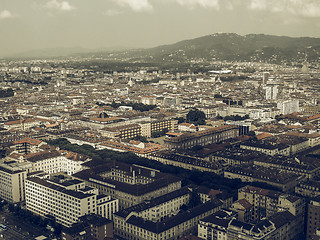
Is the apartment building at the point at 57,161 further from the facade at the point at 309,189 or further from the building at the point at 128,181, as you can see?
the facade at the point at 309,189

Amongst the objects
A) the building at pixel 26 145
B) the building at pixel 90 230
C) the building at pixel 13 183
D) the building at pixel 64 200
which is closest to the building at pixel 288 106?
the building at pixel 26 145

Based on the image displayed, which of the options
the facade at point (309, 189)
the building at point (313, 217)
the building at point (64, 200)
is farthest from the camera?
the facade at point (309, 189)

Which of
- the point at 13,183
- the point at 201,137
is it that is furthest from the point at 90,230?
the point at 201,137

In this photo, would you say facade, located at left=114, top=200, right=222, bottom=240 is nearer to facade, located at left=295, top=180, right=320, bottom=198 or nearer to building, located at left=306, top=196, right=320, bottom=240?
building, located at left=306, top=196, right=320, bottom=240

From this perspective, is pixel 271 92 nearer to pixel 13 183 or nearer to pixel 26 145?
pixel 26 145

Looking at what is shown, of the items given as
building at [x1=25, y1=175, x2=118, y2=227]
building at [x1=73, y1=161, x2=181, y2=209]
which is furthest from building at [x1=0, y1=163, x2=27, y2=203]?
building at [x1=73, y1=161, x2=181, y2=209]

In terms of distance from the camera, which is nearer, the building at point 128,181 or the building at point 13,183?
the building at point 128,181
